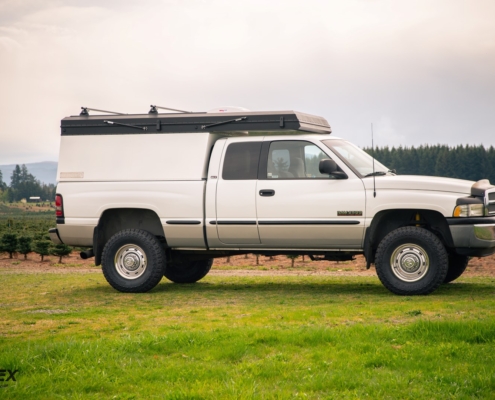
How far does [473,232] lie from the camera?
34.1ft

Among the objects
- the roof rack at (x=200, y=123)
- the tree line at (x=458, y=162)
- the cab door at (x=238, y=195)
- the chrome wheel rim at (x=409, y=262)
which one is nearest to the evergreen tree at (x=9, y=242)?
the roof rack at (x=200, y=123)

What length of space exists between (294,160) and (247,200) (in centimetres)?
95

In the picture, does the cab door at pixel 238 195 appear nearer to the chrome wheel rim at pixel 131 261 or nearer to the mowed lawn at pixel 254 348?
the mowed lawn at pixel 254 348

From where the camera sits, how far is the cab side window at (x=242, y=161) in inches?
453

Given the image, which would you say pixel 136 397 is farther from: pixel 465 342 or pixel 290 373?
pixel 465 342

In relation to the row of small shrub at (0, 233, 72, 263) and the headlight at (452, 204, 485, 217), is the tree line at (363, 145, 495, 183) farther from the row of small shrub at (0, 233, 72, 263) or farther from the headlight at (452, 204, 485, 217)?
the headlight at (452, 204, 485, 217)

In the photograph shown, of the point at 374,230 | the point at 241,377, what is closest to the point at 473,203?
the point at 374,230

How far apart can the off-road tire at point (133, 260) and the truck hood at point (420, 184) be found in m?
3.57

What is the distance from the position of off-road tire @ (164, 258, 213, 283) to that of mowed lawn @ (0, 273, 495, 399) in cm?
280

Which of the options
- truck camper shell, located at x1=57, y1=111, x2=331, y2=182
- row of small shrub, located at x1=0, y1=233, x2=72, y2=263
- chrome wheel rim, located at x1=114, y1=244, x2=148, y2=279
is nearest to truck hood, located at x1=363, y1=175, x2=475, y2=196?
truck camper shell, located at x1=57, y1=111, x2=331, y2=182

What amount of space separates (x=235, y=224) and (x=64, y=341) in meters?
4.68

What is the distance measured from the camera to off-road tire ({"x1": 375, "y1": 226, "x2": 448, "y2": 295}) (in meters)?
10.6

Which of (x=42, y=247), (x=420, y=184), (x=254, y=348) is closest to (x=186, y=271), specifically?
(x=420, y=184)

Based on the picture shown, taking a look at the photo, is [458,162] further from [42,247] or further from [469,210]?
[469,210]
